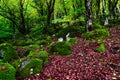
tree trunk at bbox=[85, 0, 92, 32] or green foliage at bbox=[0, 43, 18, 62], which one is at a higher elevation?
tree trunk at bbox=[85, 0, 92, 32]

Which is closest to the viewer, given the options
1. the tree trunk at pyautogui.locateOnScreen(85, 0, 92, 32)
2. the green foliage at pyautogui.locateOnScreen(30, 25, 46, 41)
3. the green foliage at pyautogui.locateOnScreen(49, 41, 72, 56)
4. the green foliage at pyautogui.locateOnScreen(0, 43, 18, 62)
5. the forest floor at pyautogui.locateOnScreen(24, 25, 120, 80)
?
the forest floor at pyautogui.locateOnScreen(24, 25, 120, 80)

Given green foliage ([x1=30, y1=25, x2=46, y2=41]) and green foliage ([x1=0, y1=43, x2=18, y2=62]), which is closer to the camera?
green foliage ([x1=0, y1=43, x2=18, y2=62])

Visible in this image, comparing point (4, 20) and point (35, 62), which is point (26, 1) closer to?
point (4, 20)

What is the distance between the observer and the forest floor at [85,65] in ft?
30.0

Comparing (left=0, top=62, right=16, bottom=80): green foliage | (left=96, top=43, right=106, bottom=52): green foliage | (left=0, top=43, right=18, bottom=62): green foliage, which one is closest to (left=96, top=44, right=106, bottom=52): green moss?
(left=96, top=43, right=106, bottom=52): green foliage

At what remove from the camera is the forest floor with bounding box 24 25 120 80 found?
913cm

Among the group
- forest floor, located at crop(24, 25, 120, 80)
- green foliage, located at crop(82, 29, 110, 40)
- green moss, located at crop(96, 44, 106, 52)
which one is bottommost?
forest floor, located at crop(24, 25, 120, 80)

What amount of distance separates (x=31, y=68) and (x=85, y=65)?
2.78 meters

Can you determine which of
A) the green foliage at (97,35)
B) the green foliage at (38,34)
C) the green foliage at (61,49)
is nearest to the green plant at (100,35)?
the green foliage at (97,35)

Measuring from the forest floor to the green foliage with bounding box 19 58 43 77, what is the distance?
256 millimetres

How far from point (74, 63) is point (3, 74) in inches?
145

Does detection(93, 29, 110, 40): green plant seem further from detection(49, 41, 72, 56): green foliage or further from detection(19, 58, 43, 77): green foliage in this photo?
detection(19, 58, 43, 77): green foliage

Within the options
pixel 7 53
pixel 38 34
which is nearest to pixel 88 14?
pixel 7 53

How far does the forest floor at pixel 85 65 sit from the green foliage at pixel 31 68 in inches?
10.1
